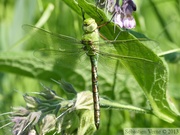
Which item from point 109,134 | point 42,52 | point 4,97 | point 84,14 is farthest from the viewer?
point 4,97

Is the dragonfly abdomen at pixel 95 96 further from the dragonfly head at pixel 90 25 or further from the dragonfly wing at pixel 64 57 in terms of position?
the dragonfly head at pixel 90 25

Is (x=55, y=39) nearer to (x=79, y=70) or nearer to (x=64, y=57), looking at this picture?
(x=64, y=57)

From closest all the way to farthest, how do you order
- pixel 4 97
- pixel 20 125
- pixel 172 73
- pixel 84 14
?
pixel 20 125, pixel 84 14, pixel 4 97, pixel 172 73

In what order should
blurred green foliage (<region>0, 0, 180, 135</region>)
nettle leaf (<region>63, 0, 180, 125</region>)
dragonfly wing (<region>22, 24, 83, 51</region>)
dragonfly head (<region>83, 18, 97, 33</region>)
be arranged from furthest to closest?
blurred green foliage (<region>0, 0, 180, 135</region>), dragonfly wing (<region>22, 24, 83, 51</region>), dragonfly head (<region>83, 18, 97, 33</region>), nettle leaf (<region>63, 0, 180, 125</region>)

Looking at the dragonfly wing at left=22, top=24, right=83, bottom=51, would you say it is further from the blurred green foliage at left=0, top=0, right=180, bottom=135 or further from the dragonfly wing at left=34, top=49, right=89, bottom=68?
the blurred green foliage at left=0, top=0, right=180, bottom=135

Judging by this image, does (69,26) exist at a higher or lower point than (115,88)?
higher

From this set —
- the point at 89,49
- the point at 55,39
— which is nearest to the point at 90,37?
the point at 89,49

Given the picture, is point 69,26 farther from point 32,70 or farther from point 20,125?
point 20,125

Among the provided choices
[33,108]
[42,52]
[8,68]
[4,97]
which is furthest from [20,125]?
[4,97]

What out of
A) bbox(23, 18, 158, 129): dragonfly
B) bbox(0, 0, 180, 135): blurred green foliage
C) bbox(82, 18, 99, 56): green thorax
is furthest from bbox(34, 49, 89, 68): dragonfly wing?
bbox(0, 0, 180, 135): blurred green foliage
